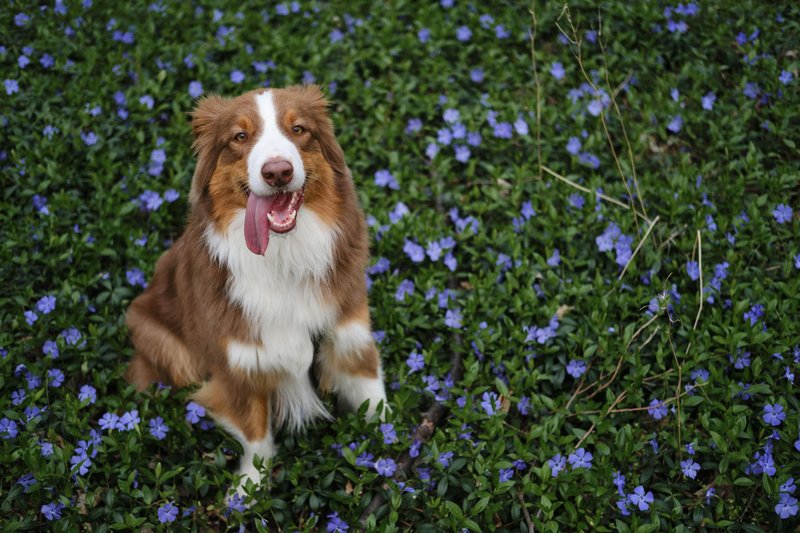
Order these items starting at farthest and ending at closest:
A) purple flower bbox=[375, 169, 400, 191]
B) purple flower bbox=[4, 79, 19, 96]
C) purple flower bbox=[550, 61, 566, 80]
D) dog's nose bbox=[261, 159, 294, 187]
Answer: purple flower bbox=[550, 61, 566, 80]
purple flower bbox=[4, 79, 19, 96]
purple flower bbox=[375, 169, 400, 191]
dog's nose bbox=[261, 159, 294, 187]

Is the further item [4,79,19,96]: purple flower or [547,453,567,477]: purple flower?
[4,79,19,96]: purple flower

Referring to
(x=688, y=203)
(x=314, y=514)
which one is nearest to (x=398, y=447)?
(x=314, y=514)

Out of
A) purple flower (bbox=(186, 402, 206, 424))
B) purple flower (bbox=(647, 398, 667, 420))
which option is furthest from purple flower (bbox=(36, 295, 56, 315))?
purple flower (bbox=(647, 398, 667, 420))

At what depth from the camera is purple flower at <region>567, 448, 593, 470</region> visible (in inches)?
145

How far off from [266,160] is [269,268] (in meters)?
0.58

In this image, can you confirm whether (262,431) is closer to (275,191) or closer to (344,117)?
(275,191)

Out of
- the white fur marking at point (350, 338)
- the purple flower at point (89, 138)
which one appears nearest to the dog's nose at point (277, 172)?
the white fur marking at point (350, 338)

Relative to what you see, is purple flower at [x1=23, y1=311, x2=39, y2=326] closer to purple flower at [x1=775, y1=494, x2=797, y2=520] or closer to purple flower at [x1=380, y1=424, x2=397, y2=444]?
purple flower at [x1=380, y1=424, x2=397, y2=444]

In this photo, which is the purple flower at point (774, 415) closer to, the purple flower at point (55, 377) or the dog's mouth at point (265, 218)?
the dog's mouth at point (265, 218)

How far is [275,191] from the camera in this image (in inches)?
126

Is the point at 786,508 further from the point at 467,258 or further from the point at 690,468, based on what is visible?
the point at 467,258

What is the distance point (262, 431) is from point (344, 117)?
2.81 m

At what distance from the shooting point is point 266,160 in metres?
3.14

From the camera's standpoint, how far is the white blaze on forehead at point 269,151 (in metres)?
3.16
